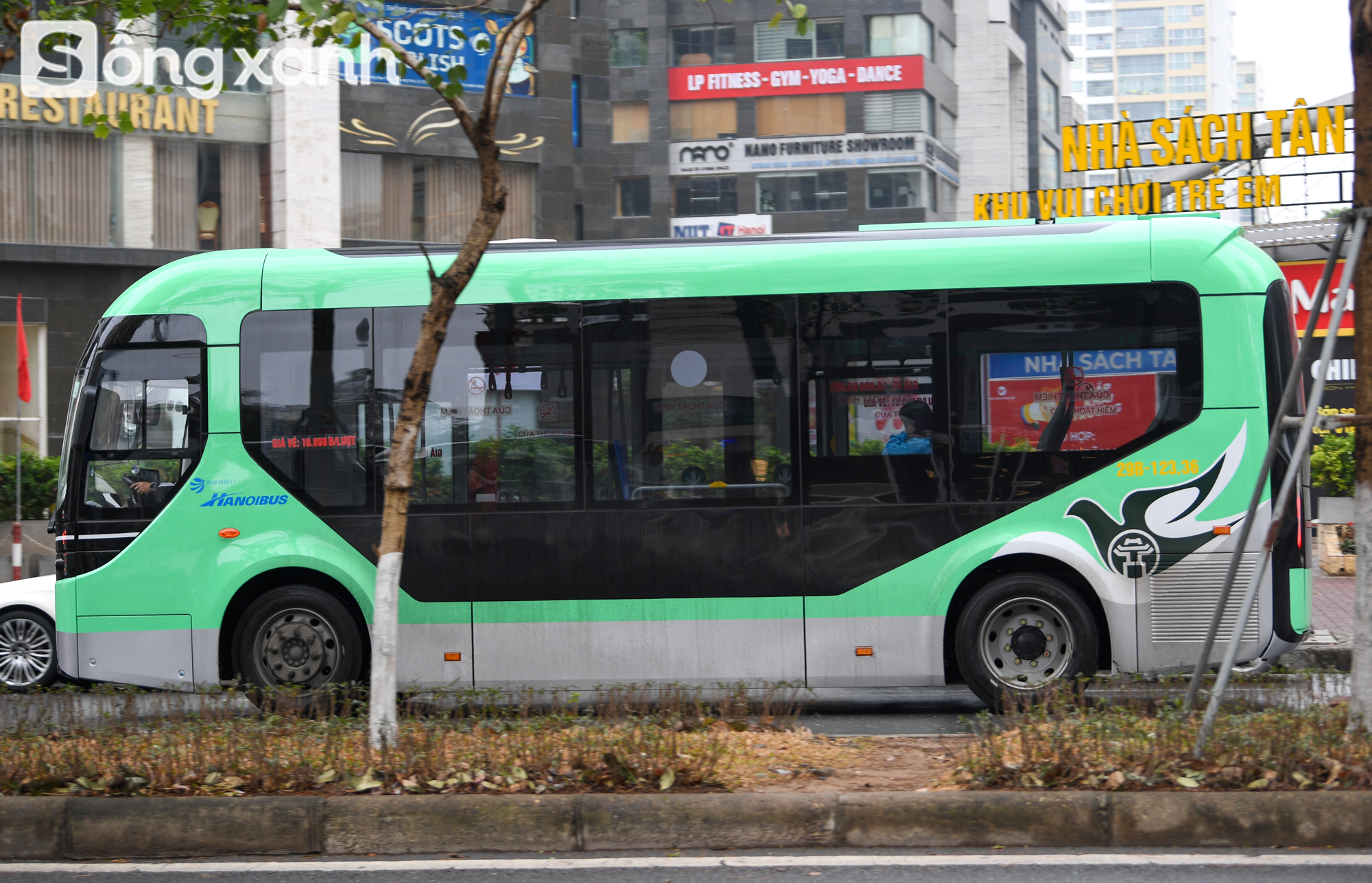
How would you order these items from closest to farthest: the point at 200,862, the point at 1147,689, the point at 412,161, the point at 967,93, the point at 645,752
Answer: the point at 200,862 → the point at 645,752 → the point at 1147,689 → the point at 412,161 → the point at 967,93

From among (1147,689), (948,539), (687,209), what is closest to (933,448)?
(948,539)

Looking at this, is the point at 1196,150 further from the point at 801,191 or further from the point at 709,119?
the point at 709,119

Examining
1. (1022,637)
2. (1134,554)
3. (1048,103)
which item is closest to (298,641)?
(1022,637)

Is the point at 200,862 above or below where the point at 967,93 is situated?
below

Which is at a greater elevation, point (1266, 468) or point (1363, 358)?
point (1363, 358)

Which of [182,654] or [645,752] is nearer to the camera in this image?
[645,752]

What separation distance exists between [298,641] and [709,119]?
158 feet

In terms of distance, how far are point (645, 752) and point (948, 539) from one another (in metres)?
3.23

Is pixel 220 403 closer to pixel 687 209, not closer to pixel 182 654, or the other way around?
pixel 182 654

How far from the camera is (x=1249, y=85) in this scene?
173 m

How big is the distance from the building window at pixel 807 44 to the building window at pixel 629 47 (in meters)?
4.76

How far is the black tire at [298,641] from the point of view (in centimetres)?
874

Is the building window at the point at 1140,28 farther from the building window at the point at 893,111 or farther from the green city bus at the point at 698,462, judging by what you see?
the green city bus at the point at 698,462

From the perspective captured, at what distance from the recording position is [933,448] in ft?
28.2
